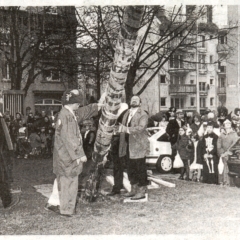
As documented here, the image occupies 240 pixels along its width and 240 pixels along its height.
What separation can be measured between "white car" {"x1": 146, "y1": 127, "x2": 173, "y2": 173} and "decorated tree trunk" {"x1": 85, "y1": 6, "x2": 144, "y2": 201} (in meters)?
3.70

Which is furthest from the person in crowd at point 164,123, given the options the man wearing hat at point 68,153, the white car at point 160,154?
the man wearing hat at point 68,153

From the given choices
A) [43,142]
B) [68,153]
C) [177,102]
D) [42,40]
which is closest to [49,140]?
[43,142]

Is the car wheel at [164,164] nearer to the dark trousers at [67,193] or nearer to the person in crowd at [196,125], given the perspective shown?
the person in crowd at [196,125]

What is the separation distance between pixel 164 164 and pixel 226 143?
244cm

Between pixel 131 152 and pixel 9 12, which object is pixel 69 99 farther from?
pixel 9 12

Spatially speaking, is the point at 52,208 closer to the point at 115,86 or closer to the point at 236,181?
the point at 115,86

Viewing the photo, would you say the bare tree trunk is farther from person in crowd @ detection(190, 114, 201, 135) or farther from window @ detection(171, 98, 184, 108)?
window @ detection(171, 98, 184, 108)

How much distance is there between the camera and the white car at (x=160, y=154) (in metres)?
9.14

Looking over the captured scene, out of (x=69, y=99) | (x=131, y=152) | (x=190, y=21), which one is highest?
(x=190, y=21)

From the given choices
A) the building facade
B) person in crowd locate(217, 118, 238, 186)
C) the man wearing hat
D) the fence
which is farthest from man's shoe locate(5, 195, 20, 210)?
the fence

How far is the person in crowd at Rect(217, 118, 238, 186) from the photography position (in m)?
6.84
